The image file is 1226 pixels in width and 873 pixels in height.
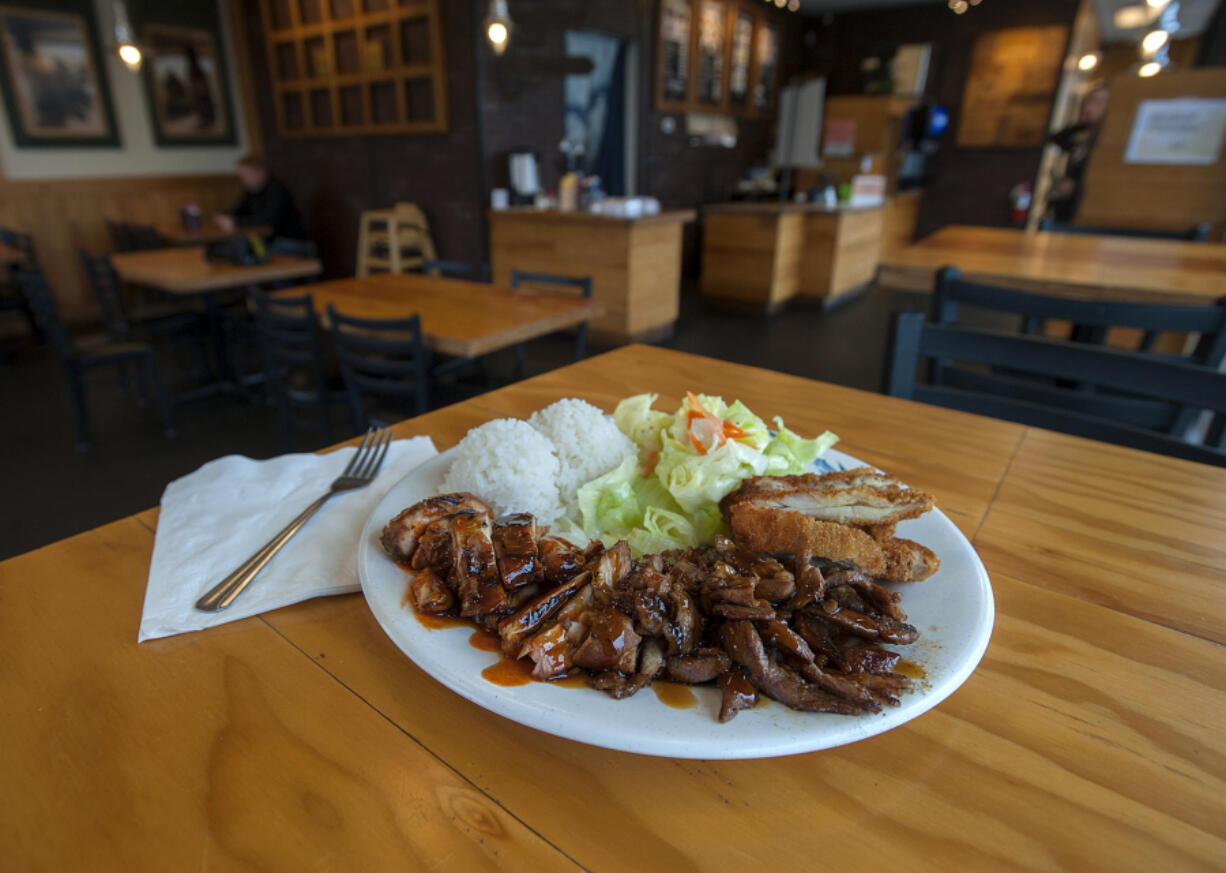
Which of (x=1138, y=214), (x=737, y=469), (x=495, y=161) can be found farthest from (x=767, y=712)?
(x=1138, y=214)

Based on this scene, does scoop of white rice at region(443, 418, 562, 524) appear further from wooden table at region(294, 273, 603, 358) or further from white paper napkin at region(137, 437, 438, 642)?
wooden table at region(294, 273, 603, 358)

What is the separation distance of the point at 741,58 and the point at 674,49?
1.77 metres

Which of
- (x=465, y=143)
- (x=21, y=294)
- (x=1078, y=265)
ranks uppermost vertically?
(x=465, y=143)

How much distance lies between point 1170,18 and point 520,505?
799 cm

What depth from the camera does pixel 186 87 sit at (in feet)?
21.5

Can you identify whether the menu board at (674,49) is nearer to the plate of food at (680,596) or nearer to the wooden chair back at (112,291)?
the wooden chair back at (112,291)

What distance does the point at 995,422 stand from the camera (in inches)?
51.6

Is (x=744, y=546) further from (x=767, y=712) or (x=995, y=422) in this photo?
(x=995, y=422)

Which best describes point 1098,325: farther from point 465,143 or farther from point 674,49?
point 674,49

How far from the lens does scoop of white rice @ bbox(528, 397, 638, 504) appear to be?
0.92 meters

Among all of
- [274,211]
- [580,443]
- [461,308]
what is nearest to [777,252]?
[461,308]

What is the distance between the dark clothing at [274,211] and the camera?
6.00m

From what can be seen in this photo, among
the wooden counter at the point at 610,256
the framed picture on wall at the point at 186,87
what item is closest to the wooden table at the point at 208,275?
the wooden counter at the point at 610,256

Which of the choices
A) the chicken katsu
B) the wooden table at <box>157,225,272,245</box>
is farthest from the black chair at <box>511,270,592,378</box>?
the wooden table at <box>157,225,272,245</box>
